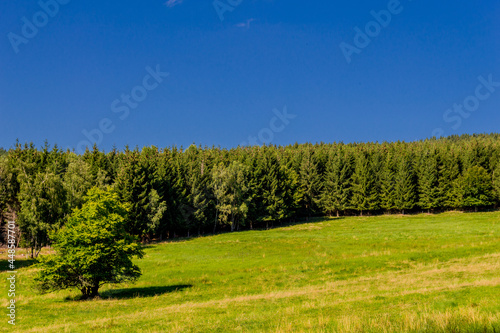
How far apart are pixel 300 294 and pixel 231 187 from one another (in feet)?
241

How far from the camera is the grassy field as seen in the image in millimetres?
14930

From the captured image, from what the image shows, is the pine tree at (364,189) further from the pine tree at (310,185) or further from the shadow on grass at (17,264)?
the shadow on grass at (17,264)

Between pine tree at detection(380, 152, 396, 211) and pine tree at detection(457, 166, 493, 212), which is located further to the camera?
pine tree at detection(380, 152, 396, 211)

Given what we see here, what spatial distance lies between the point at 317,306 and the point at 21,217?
55.1 meters

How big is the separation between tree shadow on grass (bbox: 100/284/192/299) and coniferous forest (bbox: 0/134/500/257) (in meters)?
21.6

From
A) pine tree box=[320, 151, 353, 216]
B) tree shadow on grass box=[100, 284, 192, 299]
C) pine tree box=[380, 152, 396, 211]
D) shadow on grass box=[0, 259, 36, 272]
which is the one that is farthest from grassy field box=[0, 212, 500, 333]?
pine tree box=[320, 151, 353, 216]

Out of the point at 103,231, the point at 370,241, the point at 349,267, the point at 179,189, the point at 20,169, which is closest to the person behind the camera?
the point at 103,231

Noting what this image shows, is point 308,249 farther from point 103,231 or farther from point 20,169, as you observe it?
point 20,169

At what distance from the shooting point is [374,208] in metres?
117

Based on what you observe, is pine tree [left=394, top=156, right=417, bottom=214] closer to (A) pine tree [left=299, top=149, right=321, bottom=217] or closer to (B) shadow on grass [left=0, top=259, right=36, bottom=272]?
(A) pine tree [left=299, top=149, right=321, bottom=217]

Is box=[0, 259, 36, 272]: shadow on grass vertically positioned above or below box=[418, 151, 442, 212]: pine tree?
below

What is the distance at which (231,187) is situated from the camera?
98.8 meters

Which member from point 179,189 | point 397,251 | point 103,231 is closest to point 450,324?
point 103,231

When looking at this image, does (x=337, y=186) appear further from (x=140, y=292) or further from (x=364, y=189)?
(x=140, y=292)
